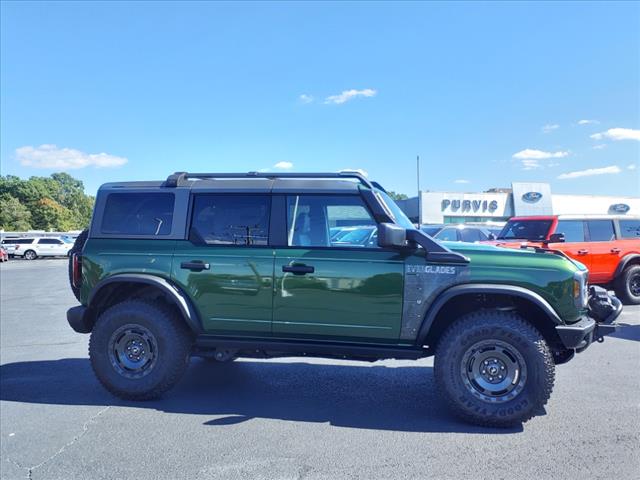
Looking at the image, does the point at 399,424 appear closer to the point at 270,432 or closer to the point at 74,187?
the point at 270,432

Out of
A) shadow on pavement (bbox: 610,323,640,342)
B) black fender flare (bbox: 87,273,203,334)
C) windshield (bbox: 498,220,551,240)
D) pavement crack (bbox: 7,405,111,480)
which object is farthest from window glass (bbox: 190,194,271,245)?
windshield (bbox: 498,220,551,240)

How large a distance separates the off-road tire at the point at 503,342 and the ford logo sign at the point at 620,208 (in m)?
46.0

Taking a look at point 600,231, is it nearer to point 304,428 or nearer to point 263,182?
point 263,182

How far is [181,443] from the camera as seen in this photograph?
3.51 metres

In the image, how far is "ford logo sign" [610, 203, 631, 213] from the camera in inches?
1644

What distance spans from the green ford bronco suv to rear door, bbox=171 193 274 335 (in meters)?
0.01

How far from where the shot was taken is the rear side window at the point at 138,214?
4500 millimetres

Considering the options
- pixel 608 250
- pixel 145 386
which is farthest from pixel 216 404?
pixel 608 250

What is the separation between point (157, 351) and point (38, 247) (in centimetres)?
3483

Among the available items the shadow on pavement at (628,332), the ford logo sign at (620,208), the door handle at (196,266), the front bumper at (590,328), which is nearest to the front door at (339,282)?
the door handle at (196,266)

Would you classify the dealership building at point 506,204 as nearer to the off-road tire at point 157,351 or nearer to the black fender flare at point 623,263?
the black fender flare at point 623,263

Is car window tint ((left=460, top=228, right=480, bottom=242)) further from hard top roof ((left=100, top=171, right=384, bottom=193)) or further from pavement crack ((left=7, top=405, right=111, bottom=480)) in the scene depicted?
pavement crack ((left=7, top=405, right=111, bottom=480))

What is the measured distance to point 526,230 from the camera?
991 centimetres

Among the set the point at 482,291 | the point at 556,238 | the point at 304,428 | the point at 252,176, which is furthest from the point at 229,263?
the point at 556,238
